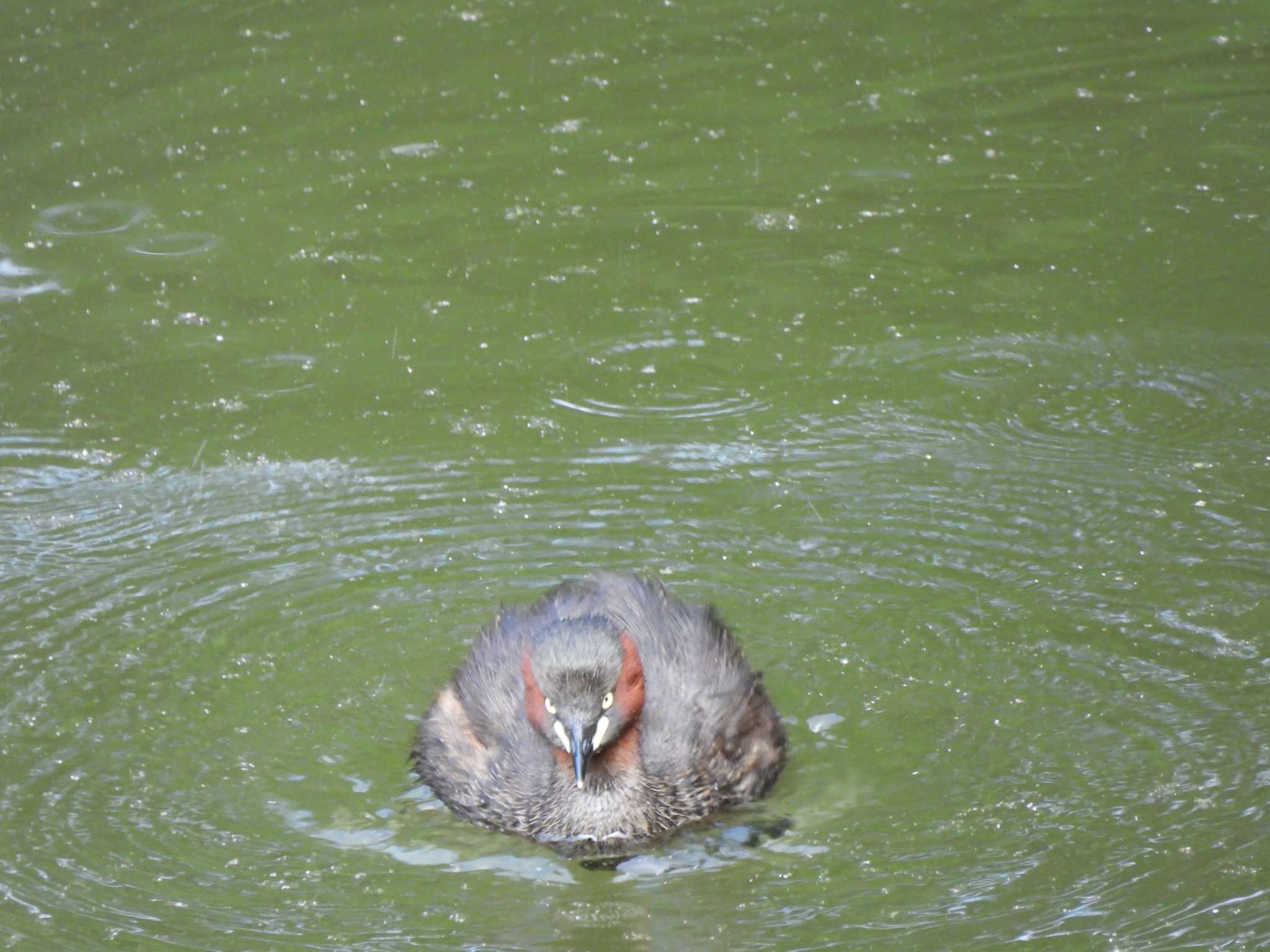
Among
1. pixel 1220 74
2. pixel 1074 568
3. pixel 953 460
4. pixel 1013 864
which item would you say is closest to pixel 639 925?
pixel 1013 864

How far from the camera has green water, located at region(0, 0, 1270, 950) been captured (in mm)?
5000

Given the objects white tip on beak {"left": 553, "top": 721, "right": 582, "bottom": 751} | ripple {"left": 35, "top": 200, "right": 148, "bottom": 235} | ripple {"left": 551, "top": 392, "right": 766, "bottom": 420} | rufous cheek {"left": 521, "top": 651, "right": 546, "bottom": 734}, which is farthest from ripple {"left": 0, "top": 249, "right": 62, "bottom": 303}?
white tip on beak {"left": 553, "top": 721, "right": 582, "bottom": 751}

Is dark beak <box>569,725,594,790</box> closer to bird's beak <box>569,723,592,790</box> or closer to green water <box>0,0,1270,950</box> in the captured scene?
bird's beak <box>569,723,592,790</box>

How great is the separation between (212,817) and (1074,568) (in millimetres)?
2903

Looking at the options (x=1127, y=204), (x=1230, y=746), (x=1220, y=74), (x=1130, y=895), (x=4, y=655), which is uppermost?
(x=1220, y=74)

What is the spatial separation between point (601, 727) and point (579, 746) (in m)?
0.11

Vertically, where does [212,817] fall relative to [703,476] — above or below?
below


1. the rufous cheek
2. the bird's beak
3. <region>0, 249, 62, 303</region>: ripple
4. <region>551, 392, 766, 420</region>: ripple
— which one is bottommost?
the bird's beak

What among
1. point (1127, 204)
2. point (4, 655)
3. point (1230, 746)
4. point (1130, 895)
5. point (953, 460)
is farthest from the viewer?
point (1127, 204)

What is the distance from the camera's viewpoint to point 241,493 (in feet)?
23.0

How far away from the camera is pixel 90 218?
9.61 metres

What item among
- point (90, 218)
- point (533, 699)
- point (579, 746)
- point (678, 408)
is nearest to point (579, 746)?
point (579, 746)

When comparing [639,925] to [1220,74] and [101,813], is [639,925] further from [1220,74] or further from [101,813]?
[1220,74]

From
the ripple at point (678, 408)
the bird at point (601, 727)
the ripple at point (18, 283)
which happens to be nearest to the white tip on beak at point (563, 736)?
the bird at point (601, 727)
